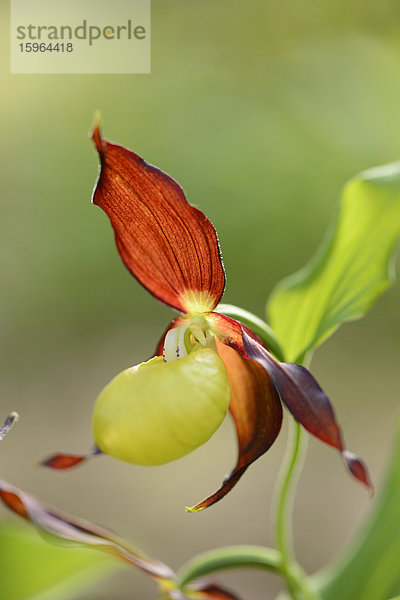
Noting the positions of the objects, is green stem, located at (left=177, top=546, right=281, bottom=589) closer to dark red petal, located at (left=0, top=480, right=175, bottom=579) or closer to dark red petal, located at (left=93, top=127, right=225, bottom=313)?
dark red petal, located at (left=0, top=480, right=175, bottom=579)

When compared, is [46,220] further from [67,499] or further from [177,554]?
[177,554]

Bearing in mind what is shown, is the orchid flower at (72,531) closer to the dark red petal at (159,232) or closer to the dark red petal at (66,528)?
the dark red petal at (66,528)

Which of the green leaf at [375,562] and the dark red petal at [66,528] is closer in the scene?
the dark red petal at [66,528]

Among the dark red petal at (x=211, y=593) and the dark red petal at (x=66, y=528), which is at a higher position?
the dark red petal at (x=66, y=528)

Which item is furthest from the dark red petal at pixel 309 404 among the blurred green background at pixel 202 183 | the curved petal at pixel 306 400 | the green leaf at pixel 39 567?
the blurred green background at pixel 202 183

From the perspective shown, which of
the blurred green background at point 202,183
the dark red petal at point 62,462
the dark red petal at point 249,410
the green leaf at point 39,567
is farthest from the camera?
the blurred green background at point 202,183

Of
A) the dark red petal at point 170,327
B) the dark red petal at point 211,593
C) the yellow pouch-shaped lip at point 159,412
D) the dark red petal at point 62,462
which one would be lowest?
the dark red petal at point 211,593

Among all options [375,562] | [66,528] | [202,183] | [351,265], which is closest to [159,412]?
[66,528]

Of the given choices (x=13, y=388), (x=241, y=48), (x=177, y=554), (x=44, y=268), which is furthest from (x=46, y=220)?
(x=177, y=554)
